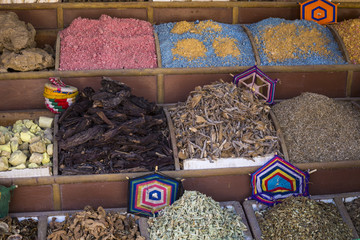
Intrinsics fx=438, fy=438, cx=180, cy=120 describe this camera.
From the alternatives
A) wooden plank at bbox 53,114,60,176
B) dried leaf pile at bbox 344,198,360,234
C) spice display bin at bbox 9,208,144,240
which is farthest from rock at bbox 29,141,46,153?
dried leaf pile at bbox 344,198,360,234

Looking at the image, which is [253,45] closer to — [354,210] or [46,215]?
[354,210]

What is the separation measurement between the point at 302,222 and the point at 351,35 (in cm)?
219

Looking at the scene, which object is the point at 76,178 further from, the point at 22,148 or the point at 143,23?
the point at 143,23

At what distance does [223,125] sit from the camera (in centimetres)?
338

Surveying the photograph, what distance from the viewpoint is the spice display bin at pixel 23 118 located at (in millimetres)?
3076

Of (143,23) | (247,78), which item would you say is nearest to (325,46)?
(247,78)

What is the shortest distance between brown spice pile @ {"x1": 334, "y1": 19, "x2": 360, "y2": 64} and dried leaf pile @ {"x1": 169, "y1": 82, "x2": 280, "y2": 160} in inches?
47.9

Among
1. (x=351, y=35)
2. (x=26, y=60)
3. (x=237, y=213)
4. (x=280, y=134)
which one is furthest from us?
(x=351, y=35)

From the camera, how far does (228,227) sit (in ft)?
9.59

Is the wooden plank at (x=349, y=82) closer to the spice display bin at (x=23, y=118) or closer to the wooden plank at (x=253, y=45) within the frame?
the wooden plank at (x=253, y=45)

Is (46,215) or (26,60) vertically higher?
(26,60)

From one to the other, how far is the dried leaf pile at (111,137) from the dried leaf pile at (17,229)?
1.36 ft

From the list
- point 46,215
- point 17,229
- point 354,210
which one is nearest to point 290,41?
point 354,210

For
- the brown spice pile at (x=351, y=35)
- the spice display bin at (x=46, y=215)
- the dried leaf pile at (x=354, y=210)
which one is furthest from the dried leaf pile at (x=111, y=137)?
the brown spice pile at (x=351, y=35)
